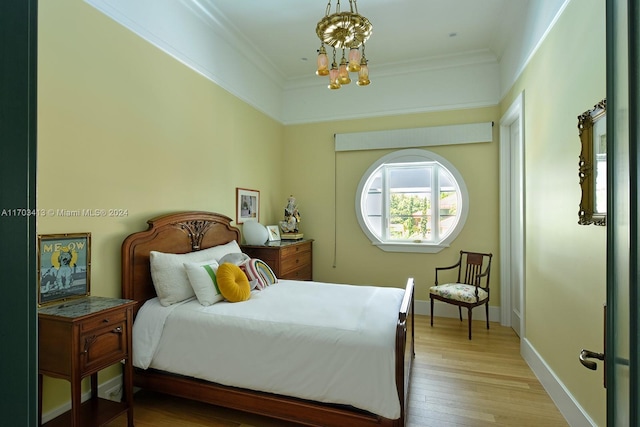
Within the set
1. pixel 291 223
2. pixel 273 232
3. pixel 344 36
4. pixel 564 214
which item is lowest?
pixel 273 232

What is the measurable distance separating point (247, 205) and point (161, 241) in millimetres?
1478

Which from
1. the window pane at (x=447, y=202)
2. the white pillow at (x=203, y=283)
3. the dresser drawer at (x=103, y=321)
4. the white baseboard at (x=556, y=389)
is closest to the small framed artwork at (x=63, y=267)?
the dresser drawer at (x=103, y=321)

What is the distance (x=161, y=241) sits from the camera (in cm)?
260

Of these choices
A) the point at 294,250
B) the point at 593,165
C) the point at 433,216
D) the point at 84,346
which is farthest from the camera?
the point at 433,216

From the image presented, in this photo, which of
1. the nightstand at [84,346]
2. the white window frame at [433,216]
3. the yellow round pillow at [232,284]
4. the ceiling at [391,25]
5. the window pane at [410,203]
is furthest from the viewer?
the window pane at [410,203]

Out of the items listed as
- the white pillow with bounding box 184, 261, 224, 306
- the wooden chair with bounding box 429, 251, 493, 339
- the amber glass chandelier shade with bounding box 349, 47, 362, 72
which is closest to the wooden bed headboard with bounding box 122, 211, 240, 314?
the white pillow with bounding box 184, 261, 224, 306

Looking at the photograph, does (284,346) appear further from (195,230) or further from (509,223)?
(509,223)

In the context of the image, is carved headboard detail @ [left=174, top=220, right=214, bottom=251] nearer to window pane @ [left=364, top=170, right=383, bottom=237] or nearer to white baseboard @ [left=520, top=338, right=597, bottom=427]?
window pane @ [left=364, top=170, right=383, bottom=237]

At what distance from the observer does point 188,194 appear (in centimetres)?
303

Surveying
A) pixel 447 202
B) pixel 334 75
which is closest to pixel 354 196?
pixel 447 202

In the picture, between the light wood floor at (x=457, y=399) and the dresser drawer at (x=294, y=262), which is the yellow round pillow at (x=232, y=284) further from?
the dresser drawer at (x=294, y=262)

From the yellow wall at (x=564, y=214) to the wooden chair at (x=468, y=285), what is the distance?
23.5 inches

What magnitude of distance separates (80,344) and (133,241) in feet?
2.81

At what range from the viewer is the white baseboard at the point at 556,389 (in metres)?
1.96
